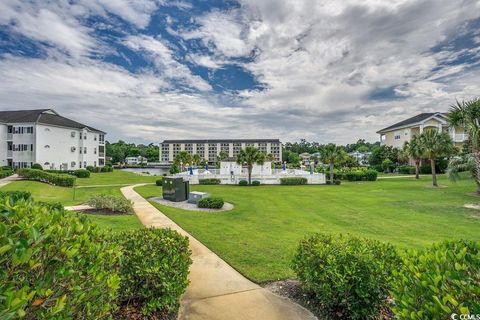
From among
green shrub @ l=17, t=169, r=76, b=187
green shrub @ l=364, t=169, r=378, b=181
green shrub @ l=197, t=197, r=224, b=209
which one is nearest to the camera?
green shrub @ l=197, t=197, r=224, b=209

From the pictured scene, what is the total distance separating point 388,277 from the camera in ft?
13.8

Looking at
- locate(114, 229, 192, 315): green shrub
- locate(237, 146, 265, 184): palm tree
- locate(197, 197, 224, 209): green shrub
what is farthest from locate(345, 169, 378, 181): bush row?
locate(114, 229, 192, 315): green shrub

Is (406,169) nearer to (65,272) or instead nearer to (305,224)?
(305,224)

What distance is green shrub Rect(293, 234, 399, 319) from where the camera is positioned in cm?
425

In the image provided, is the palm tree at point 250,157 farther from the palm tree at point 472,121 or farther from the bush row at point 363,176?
the palm tree at point 472,121

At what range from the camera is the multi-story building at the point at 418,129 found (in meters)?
49.4

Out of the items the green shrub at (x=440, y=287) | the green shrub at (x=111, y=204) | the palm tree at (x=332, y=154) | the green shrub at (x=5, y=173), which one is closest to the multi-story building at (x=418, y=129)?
the palm tree at (x=332, y=154)

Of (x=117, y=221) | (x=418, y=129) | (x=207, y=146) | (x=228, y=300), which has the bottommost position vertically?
(x=228, y=300)

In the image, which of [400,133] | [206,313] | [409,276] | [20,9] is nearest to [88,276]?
[206,313]

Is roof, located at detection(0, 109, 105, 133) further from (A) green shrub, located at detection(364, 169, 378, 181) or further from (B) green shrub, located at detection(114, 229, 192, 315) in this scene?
(A) green shrub, located at detection(364, 169, 378, 181)

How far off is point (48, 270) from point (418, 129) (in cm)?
6390

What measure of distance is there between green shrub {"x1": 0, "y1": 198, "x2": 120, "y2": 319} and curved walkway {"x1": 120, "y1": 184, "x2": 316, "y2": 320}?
2.33m

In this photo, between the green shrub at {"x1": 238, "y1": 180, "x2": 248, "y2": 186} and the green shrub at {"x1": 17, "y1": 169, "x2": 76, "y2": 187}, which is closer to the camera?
the green shrub at {"x1": 17, "y1": 169, "x2": 76, "y2": 187}

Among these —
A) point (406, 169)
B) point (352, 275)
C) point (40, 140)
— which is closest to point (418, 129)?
point (406, 169)
